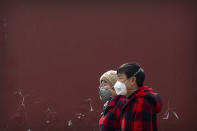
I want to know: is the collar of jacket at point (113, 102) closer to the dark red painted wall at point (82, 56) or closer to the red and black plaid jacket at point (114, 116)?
the red and black plaid jacket at point (114, 116)

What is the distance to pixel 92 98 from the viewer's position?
582cm

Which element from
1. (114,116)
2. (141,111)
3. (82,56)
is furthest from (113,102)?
(82,56)

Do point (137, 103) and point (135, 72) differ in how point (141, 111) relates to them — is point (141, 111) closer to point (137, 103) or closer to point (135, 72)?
point (137, 103)

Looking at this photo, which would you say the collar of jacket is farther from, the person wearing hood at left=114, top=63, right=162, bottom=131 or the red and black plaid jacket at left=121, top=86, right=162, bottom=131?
the red and black plaid jacket at left=121, top=86, right=162, bottom=131

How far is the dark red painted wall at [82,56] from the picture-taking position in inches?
229

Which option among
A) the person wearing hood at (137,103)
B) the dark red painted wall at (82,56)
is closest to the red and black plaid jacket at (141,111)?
the person wearing hood at (137,103)

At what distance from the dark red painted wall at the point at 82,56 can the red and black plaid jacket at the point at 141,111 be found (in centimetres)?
306

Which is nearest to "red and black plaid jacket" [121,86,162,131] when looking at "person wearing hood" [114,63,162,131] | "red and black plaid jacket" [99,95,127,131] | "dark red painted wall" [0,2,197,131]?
"person wearing hood" [114,63,162,131]

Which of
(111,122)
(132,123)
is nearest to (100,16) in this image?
(111,122)

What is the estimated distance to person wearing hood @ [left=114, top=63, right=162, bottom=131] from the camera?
8.71 feet

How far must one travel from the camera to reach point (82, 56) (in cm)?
590

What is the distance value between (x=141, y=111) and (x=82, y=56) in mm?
3304

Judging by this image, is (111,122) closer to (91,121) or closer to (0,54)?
(91,121)

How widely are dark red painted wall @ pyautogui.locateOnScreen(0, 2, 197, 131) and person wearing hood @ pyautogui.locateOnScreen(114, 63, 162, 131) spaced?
9.70 ft
